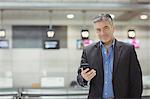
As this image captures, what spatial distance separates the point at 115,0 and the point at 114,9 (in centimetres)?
69

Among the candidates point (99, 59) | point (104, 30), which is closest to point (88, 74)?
point (99, 59)

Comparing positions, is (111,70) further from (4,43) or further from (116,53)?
(4,43)

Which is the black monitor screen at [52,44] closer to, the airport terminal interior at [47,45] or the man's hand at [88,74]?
the airport terminal interior at [47,45]

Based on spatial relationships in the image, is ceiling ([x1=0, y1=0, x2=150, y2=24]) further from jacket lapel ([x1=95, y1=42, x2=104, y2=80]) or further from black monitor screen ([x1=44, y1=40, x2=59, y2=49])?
jacket lapel ([x1=95, y1=42, x2=104, y2=80])

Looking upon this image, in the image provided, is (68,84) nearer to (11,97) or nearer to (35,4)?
(35,4)

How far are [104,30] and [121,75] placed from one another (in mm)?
276

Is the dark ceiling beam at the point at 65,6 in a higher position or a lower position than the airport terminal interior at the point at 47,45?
higher

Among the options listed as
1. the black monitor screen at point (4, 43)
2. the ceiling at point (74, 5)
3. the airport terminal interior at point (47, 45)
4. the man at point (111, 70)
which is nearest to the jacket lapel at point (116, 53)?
the man at point (111, 70)

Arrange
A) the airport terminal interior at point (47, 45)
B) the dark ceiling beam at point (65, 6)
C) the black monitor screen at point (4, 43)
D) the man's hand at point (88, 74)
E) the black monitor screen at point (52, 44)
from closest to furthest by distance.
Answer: the man's hand at point (88, 74), the dark ceiling beam at point (65, 6), the black monitor screen at point (4, 43), the black monitor screen at point (52, 44), the airport terminal interior at point (47, 45)

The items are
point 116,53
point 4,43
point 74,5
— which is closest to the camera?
point 116,53

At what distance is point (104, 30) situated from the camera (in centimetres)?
174

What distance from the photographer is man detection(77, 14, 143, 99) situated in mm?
1777

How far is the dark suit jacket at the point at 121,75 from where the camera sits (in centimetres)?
178

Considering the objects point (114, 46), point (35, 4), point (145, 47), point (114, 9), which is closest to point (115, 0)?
point (114, 9)
